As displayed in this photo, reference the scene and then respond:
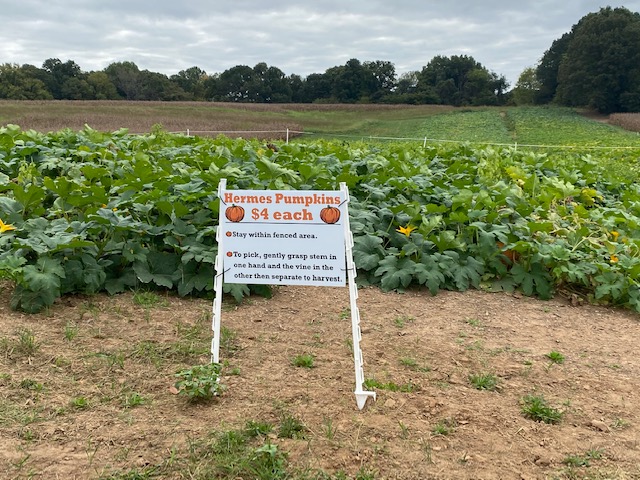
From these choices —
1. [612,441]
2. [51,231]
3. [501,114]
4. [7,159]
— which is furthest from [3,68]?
[612,441]

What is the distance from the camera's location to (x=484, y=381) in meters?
3.80

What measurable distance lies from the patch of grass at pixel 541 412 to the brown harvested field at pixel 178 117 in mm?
20925

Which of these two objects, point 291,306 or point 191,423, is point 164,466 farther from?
point 291,306

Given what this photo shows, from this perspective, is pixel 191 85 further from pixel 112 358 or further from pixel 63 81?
pixel 112 358

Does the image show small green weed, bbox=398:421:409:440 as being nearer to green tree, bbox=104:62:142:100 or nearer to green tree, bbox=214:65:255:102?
green tree, bbox=104:62:142:100

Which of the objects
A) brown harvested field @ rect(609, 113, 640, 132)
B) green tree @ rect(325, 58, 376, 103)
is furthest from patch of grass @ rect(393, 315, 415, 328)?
green tree @ rect(325, 58, 376, 103)

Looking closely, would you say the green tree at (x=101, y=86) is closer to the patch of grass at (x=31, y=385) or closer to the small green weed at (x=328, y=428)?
the patch of grass at (x=31, y=385)

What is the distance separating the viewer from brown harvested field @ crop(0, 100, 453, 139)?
27891 millimetres

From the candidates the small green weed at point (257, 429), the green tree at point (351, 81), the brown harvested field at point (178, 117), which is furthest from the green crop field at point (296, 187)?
the green tree at point (351, 81)

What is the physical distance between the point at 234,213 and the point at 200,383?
3.08 ft

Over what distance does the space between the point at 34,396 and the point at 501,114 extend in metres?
53.5

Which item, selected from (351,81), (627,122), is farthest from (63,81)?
(627,122)

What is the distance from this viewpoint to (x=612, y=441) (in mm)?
3229

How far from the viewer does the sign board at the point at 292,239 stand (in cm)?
349
